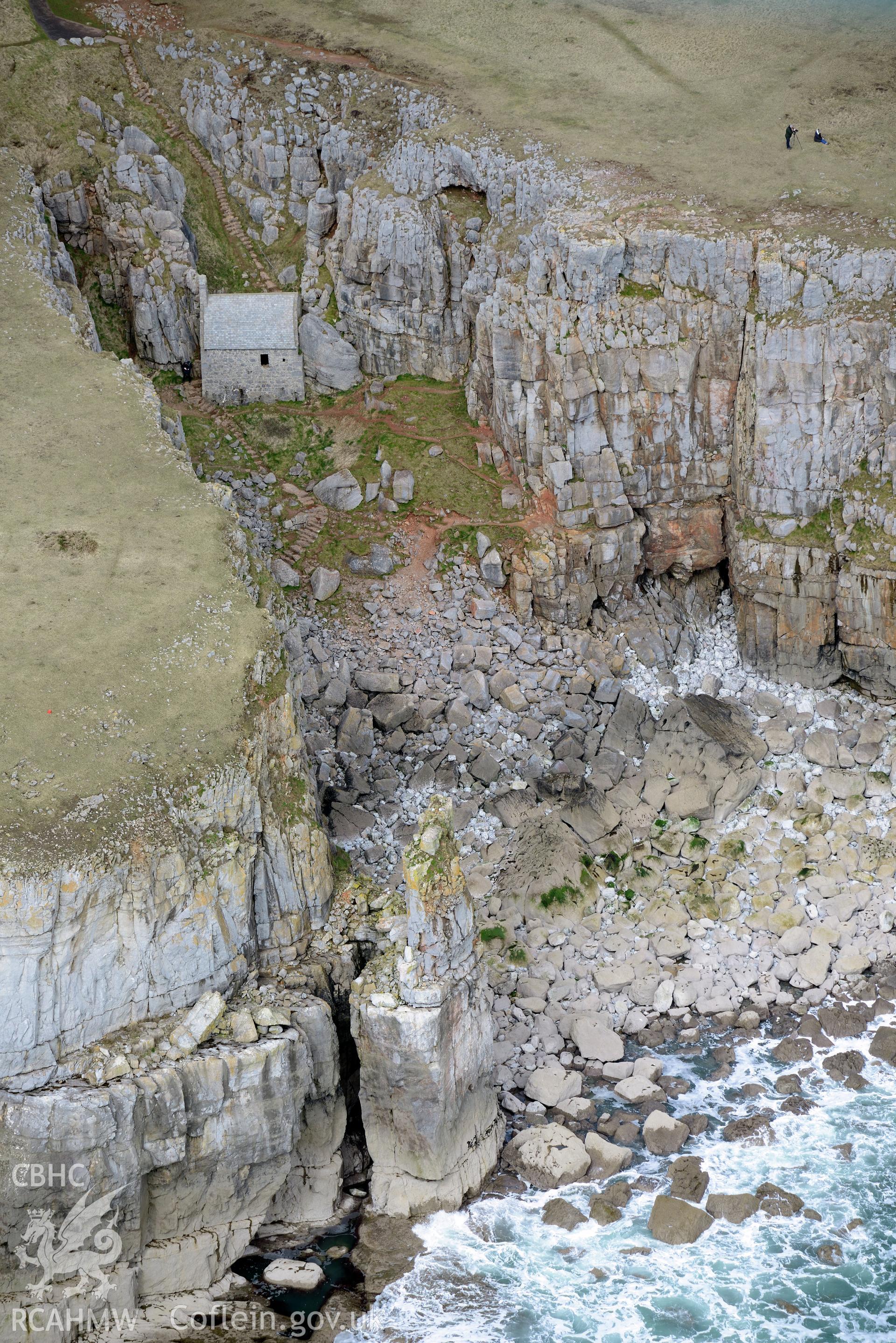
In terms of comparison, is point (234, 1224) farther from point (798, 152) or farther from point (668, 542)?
point (798, 152)

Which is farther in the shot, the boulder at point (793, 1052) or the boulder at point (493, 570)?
the boulder at point (493, 570)

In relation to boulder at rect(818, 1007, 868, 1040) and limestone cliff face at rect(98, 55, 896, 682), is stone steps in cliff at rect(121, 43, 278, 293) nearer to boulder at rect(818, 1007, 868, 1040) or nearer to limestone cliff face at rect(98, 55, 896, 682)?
limestone cliff face at rect(98, 55, 896, 682)

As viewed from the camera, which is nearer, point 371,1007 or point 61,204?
point 371,1007

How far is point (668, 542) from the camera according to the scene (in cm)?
7238

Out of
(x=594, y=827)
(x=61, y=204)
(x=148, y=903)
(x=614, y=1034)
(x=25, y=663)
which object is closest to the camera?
(x=148, y=903)

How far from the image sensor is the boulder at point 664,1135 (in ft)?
177

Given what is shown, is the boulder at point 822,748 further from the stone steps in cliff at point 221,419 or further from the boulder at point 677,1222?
the stone steps in cliff at point 221,419

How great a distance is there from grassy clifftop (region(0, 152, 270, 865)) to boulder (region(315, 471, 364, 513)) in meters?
11.1

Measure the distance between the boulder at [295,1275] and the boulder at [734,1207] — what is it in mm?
12270

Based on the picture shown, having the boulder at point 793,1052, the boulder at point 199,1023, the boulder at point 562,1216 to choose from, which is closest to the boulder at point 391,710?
the boulder at point 793,1052

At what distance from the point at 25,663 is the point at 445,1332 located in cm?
2347

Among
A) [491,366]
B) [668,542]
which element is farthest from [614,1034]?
[491,366]

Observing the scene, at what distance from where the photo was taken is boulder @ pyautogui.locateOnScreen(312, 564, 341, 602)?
71188mm

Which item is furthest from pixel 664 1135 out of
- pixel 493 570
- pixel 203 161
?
pixel 203 161
